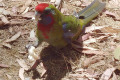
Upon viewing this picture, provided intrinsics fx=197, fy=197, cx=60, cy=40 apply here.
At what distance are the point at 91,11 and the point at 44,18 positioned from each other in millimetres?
1046

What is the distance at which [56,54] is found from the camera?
2604 millimetres

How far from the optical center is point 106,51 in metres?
2.57

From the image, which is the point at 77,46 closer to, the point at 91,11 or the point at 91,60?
the point at 91,60

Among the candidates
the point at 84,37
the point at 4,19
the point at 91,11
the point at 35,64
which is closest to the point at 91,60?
the point at 84,37

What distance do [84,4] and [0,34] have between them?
1431mm

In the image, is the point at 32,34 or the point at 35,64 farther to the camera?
the point at 32,34


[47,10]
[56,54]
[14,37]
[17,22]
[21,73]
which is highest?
[47,10]

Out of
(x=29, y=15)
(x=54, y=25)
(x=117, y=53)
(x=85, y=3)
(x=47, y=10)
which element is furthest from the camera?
(x=85, y=3)

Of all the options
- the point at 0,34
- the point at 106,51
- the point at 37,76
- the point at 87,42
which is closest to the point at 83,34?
the point at 87,42

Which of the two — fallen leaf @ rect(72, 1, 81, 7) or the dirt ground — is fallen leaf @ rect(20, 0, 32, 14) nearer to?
the dirt ground

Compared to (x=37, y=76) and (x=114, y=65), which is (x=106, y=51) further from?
(x=37, y=76)

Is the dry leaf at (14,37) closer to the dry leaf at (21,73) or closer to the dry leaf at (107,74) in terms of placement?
the dry leaf at (21,73)

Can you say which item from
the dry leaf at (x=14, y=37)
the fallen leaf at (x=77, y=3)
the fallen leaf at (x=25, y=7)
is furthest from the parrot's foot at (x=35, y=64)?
the fallen leaf at (x=77, y=3)

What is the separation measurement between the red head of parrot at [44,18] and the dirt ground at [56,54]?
418mm
